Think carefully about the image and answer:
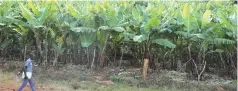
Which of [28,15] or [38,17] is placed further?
[38,17]

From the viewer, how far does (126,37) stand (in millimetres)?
9195

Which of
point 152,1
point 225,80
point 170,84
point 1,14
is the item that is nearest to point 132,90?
point 170,84

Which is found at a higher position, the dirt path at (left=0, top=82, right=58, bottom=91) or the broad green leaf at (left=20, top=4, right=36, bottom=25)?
the broad green leaf at (left=20, top=4, right=36, bottom=25)

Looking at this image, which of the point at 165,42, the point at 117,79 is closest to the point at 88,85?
the point at 117,79

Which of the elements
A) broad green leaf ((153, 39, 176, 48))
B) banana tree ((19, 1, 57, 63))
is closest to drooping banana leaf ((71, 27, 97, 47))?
banana tree ((19, 1, 57, 63))

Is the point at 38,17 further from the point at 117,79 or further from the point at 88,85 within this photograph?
the point at 117,79

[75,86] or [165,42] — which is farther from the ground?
[165,42]

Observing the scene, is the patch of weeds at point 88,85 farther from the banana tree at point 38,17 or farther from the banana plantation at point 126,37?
the banana tree at point 38,17

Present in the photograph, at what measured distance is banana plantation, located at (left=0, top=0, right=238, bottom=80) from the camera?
336 inches

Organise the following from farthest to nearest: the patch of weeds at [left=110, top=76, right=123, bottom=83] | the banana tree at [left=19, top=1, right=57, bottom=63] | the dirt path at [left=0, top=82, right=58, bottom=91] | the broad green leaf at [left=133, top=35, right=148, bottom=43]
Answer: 1. the banana tree at [left=19, top=1, right=57, bottom=63]
2. the patch of weeds at [left=110, top=76, right=123, bottom=83]
3. the broad green leaf at [left=133, top=35, right=148, bottom=43]
4. the dirt path at [left=0, top=82, right=58, bottom=91]

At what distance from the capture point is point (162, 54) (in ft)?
31.8

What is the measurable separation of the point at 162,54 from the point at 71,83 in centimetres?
250

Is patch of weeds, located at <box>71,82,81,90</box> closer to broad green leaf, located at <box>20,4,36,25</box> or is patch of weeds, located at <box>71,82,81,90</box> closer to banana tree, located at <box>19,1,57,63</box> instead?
banana tree, located at <box>19,1,57,63</box>

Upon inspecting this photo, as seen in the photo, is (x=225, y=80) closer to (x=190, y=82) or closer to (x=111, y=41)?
(x=190, y=82)
